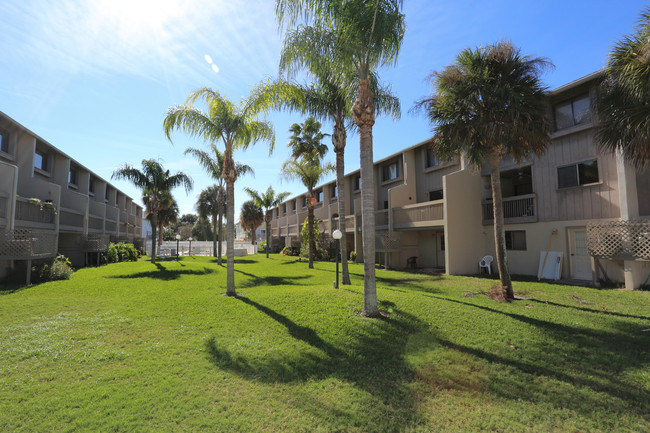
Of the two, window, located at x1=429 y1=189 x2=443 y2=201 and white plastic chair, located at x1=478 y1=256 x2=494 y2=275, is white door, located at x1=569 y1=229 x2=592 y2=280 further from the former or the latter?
window, located at x1=429 y1=189 x2=443 y2=201

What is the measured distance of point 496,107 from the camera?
1023cm

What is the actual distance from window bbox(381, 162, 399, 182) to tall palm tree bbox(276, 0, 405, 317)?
16021 mm

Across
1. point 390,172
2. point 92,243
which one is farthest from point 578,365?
point 92,243

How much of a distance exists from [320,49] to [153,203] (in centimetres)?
2280

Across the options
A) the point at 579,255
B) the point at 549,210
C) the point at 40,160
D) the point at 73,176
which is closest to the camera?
the point at 579,255

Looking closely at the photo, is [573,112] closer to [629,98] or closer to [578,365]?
[629,98]

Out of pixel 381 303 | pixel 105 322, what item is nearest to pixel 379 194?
pixel 381 303

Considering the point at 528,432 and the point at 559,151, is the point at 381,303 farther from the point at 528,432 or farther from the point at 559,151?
the point at 559,151

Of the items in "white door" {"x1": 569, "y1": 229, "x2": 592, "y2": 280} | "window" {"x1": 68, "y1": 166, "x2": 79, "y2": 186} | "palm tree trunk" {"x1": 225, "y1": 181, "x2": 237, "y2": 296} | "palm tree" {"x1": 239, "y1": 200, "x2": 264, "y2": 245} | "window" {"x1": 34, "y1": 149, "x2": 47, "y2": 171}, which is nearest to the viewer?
"palm tree trunk" {"x1": 225, "y1": 181, "x2": 237, "y2": 296}

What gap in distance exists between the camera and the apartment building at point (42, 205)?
43.0 feet

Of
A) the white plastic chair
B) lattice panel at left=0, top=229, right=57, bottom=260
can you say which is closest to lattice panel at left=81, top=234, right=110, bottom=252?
lattice panel at left=0, top=229, right=57, bottom=260

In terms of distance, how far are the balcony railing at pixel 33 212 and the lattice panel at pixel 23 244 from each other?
107 cm

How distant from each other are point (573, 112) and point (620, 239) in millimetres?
5659

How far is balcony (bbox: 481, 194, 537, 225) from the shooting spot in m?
15.3
